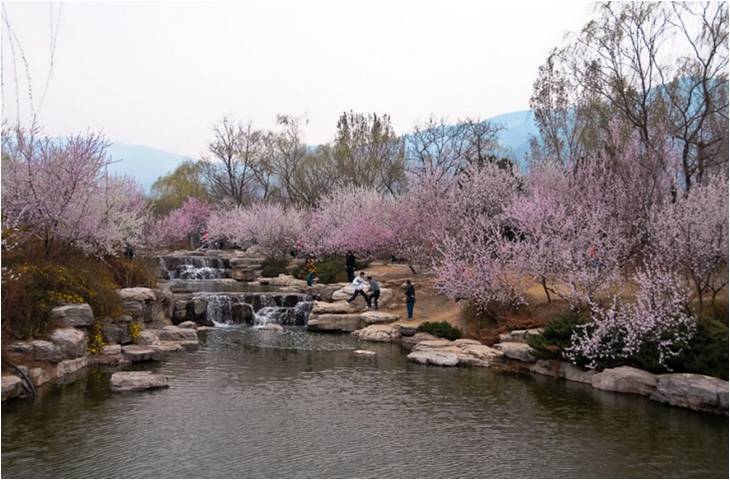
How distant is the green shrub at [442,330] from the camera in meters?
20.1

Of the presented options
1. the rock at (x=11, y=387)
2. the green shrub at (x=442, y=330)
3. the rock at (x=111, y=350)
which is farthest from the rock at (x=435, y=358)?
the rock at (x=11, y=387)

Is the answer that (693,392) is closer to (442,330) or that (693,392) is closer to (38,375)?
(442,330)

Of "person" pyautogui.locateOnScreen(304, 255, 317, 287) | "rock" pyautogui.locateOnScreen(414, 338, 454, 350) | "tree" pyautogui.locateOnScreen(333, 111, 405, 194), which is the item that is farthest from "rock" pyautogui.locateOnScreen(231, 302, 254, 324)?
"tree" pyautogui.locateOnScreen(333, 111, 405, 194)

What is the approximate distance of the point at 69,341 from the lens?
49.0ft

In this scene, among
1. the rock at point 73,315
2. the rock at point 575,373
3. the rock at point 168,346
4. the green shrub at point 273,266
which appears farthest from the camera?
the green shrub at point 273,266

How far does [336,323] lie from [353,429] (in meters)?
12.3

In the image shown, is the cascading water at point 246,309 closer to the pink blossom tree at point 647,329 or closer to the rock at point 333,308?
the rock at point 333,308

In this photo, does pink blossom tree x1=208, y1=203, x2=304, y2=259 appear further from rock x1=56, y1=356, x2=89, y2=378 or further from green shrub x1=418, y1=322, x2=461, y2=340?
rock x1=56, y1=356, x2=89, y2=378

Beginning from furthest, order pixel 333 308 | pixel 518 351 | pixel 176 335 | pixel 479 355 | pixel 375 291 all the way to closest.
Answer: pixel 375 291, pixel 333 308, pixel 176 335, pixel 479 355, pixel 518 351

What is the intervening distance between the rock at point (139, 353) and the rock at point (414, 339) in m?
7.65

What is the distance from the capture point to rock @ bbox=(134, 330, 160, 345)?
18.0 meters

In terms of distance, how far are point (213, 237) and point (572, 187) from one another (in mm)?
36914

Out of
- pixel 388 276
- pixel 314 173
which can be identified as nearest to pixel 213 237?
pixel 314 173


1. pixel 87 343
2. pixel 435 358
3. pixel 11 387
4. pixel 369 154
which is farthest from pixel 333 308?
pixel 369 154
